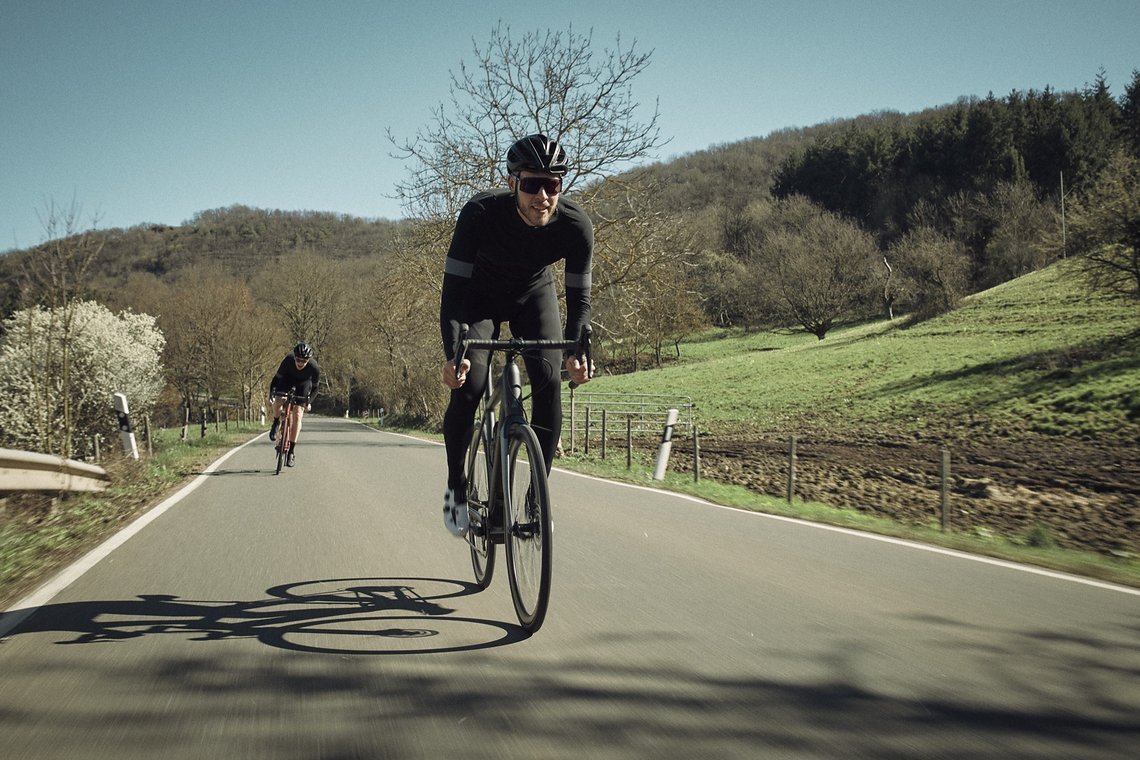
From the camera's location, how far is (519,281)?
458 centimetres

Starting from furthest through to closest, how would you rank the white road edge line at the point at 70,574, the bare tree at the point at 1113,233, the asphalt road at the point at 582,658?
the bare tree at the point at 1113,233 < the white road edge line at the point at 70,574 < the asphalt road at the point at 582,658

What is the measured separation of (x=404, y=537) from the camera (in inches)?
250

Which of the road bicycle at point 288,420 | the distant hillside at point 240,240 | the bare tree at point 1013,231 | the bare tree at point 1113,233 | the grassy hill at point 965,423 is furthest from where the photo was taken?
the distant hillside at point 240,240

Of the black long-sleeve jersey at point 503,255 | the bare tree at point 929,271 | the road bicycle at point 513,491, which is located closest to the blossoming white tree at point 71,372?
the road bicycle at point 513,491

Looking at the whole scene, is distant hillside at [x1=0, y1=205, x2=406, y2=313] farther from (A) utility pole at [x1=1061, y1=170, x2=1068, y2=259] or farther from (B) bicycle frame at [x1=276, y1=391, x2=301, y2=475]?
(B) bicycle frame at [x1=276, y1=391, x2=301, y2=475]

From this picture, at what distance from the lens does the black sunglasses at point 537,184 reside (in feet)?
13.2

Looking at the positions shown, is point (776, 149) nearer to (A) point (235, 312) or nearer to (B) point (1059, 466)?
(A) point (235, 312)

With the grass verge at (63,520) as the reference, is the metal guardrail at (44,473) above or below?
above

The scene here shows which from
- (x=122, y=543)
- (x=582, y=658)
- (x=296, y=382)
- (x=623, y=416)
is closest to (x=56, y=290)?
(x=296, y=382)

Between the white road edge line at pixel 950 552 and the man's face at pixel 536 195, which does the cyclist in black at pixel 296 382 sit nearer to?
the white road edge line at pixel 950 552

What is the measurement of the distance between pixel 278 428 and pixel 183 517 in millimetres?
5694

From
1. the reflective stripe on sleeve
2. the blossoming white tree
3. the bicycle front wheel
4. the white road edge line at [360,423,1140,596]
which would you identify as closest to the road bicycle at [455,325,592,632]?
the bicycle front wheel

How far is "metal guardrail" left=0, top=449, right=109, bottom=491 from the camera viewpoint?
6730mm

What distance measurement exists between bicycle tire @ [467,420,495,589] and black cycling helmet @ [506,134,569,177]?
5.06 ft
